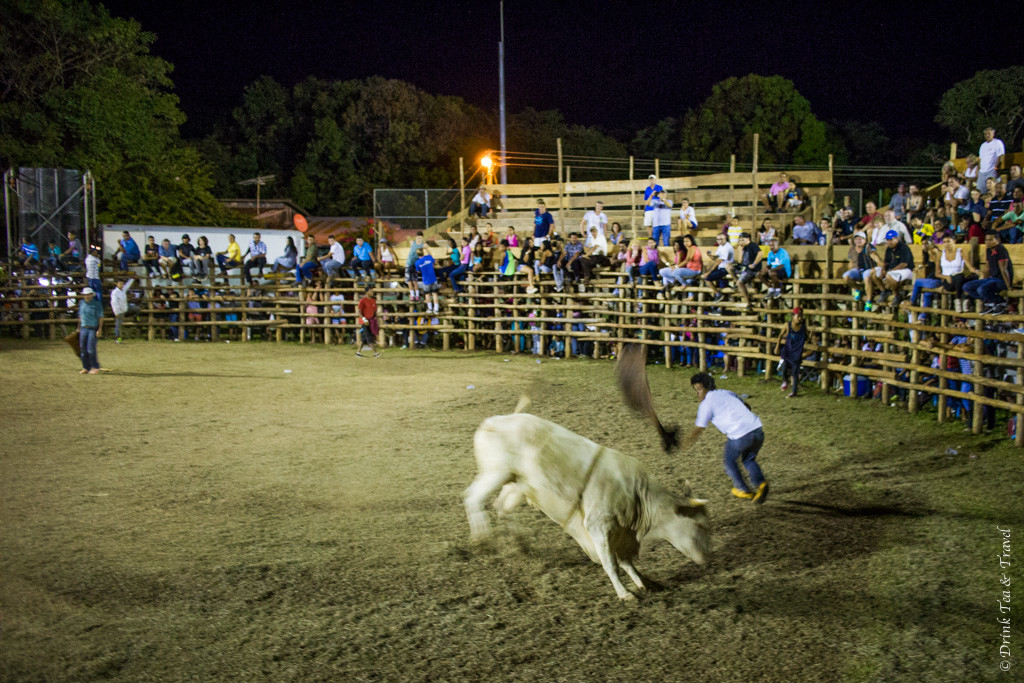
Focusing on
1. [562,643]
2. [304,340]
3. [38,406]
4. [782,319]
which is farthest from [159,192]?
[562,643]

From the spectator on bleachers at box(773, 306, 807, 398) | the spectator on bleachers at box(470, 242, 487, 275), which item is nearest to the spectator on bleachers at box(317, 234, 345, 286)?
the spectator on bleachers at box(470, 242, 487, 275)

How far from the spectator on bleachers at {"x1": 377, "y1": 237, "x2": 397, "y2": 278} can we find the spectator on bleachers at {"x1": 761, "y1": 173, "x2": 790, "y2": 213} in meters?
10.5

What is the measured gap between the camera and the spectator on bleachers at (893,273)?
44.0 feet

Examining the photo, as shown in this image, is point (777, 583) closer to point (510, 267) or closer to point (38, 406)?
point (38, 406)

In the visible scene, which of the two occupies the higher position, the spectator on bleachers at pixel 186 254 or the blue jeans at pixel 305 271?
the spectator on bleachers at pixel 186 254

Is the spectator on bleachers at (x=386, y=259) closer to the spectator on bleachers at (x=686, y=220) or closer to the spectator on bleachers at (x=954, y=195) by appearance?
the spectator on bleachers at (x=686, y=220)

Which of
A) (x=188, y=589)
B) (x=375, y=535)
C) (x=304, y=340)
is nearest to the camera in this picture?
(x=188, y=589)

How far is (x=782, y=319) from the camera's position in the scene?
1597 cm

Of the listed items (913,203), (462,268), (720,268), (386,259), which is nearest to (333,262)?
(386,259)

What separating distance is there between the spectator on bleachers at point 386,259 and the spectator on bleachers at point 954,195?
14148 mm

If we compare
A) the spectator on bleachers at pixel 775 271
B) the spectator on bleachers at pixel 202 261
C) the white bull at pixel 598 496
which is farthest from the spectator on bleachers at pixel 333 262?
the white bull at pixel 598 496

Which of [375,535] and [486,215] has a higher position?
[486,215]

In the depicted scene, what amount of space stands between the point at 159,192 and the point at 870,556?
37.3 metres

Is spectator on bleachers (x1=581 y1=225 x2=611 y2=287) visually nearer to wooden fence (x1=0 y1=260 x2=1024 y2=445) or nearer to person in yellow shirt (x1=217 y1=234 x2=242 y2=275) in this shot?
wooden fence (x1=0 y1=260 x2=1024 y2=445)
